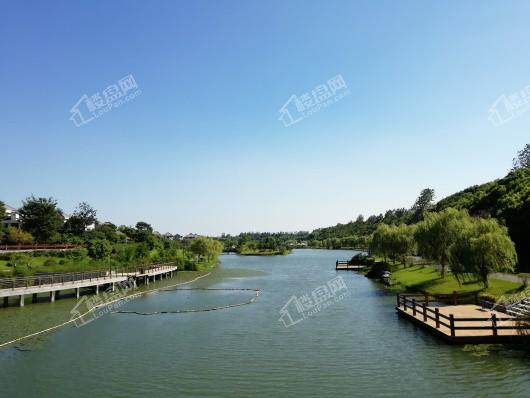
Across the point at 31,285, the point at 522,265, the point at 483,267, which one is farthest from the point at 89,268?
the point at 522,265

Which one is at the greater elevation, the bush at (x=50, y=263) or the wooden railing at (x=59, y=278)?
the bush at (x=50, y=263)

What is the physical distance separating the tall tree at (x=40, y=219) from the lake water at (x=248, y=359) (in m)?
47.9

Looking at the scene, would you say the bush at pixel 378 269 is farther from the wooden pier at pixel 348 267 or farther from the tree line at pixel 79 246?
the tree line at pixel 79 246

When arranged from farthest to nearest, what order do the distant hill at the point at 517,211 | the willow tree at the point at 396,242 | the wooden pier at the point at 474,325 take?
the willow tree at the point at 396,242 → the distant hill at the point at 517,211 → the wooden pier at the point at 474,325

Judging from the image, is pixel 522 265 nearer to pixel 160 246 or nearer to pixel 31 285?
pixel 31 285

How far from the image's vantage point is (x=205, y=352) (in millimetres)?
21641

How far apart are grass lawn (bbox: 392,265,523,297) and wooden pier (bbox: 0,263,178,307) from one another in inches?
1261

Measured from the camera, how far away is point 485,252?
1200 inches

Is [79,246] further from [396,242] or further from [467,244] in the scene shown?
[467,244]

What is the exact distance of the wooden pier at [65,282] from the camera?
35.6m

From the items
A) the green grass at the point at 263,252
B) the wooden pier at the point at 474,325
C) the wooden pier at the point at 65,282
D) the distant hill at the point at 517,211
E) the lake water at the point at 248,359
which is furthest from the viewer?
the green grass at the point at 263,252

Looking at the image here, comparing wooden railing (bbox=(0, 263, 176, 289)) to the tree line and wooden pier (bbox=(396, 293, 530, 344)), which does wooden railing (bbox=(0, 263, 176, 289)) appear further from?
wooden pier (bbox=(396, 293, 530, 344))

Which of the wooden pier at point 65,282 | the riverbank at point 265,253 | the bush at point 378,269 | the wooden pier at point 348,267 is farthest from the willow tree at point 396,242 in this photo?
the riverbank at point 265,253

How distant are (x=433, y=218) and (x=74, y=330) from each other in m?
34.2
